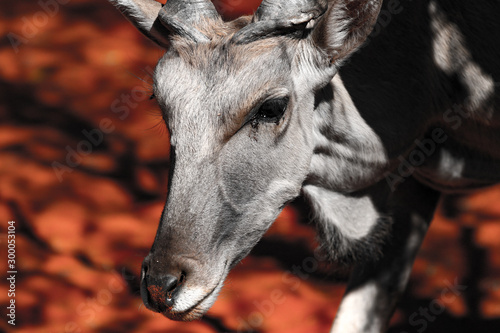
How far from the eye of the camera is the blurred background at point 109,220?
4746 mm

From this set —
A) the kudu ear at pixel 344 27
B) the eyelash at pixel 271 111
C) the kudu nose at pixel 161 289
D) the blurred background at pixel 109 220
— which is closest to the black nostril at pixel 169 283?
the kudu nose at pixel 161 289

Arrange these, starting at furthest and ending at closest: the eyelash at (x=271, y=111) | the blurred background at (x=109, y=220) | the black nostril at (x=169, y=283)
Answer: the blurred background at (x=109, y=220) < the eyelash at (x=271, y=111) < the black nostril at (x=169, y=283)

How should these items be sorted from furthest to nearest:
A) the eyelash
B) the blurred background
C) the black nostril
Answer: the blurred background < the eyelash < the black nostril

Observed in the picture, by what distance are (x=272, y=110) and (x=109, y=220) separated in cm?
326

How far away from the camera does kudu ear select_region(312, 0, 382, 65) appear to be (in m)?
2.47

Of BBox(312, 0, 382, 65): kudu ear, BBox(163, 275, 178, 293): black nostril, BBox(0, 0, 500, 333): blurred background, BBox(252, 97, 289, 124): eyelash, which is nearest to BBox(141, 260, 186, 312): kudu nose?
BBox(163, 275, 178, 293): black nostril

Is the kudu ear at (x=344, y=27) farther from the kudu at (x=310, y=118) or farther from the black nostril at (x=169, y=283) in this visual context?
the black nostril at (x=169, y=283)

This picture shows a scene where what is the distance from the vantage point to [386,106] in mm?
2926

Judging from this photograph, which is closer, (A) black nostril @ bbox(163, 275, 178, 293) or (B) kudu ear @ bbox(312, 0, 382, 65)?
(A) black nostril @ bbox(163, 275, 178, 293)

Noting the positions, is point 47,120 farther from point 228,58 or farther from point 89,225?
point 228,58

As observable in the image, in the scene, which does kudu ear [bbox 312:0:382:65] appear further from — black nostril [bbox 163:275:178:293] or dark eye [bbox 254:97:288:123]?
black nostril [bbox 163:275:178:293]

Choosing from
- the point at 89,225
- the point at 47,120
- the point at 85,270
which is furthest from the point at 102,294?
the point at 47,120

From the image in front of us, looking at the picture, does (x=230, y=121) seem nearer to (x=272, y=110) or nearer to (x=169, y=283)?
(x=272, y=110)

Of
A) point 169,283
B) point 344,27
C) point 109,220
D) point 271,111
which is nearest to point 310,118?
point 271,111
